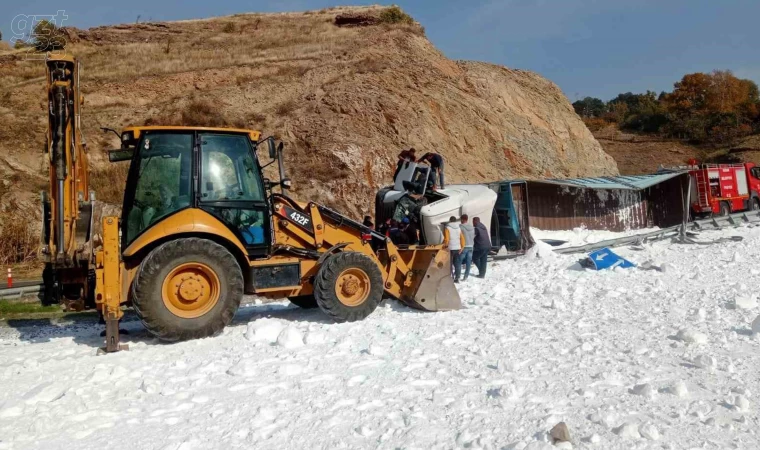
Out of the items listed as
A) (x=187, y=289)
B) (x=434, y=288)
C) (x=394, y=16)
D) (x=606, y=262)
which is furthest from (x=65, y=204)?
(x=394, y=16)

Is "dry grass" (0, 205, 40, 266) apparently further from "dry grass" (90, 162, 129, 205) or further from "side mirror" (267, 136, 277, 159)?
"side mirror" (267, 136, 277, 159)

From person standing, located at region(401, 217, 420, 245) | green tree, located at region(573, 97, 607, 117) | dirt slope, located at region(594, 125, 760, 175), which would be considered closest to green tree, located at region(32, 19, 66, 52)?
person standing, located at region(401, 217, 420, 245)

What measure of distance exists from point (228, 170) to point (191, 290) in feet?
4.97

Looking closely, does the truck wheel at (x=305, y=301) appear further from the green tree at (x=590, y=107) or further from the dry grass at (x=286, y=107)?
the green tree at (x=590, y=107)

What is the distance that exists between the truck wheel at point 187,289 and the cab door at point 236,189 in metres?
0.51

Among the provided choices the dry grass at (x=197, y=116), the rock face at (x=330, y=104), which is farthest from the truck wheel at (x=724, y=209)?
the dry grass at (x=197, y=116)

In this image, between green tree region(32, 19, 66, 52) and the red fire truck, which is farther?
green tree region(32, 19, 66, 52)

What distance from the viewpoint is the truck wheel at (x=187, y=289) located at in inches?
270

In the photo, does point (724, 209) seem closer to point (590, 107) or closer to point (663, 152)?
point (663, 152)

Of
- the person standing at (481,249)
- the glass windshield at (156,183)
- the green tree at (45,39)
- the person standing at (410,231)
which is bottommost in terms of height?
the person standing at (481,249)

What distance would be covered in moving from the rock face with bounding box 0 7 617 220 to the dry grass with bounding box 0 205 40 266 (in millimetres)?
1545

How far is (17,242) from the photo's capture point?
18.0 m

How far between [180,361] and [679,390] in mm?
4348

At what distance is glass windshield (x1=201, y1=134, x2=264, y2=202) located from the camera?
7.51m
